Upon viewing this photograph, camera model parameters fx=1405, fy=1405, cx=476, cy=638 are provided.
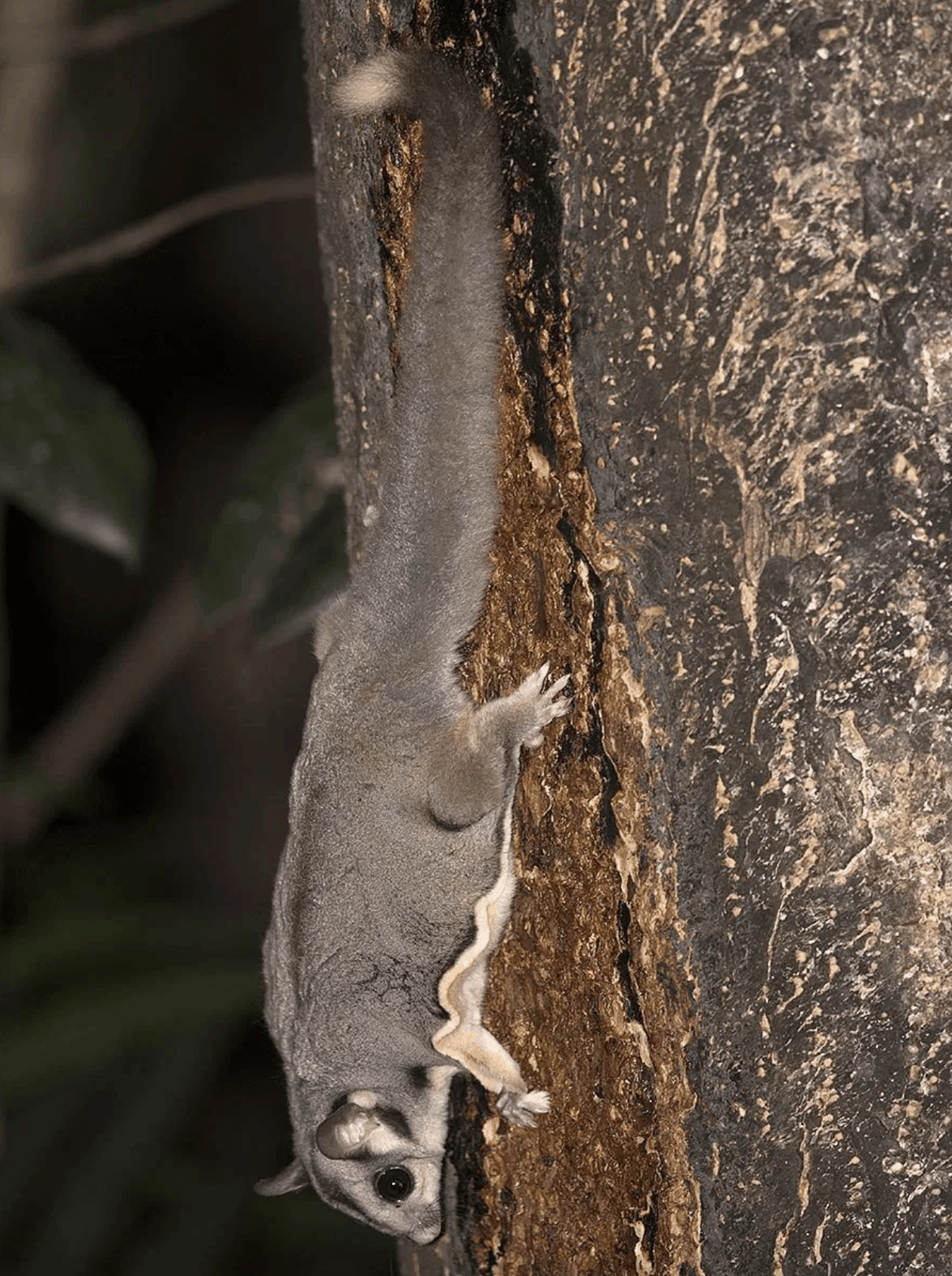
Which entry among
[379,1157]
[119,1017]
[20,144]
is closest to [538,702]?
[379,1157]

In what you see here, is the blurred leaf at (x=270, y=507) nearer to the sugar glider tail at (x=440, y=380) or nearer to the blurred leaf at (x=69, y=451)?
the blurred leaf at (x=69, y=451)

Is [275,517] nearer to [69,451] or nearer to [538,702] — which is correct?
[69,451]

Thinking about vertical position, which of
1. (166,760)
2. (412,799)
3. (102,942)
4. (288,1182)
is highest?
(412,799)

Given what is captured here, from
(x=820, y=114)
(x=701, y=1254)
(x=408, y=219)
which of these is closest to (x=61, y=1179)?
(x=701, y=1254)

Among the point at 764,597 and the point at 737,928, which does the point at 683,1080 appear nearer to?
the point at 737,928

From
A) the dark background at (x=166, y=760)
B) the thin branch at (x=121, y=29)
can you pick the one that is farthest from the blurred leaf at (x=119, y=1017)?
the thin branch at (x=121, y=29)

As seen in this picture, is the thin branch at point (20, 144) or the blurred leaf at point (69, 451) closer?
the blurred leaf at point (69, 451)

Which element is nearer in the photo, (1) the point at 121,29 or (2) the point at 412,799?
(2) the point at 412,799
